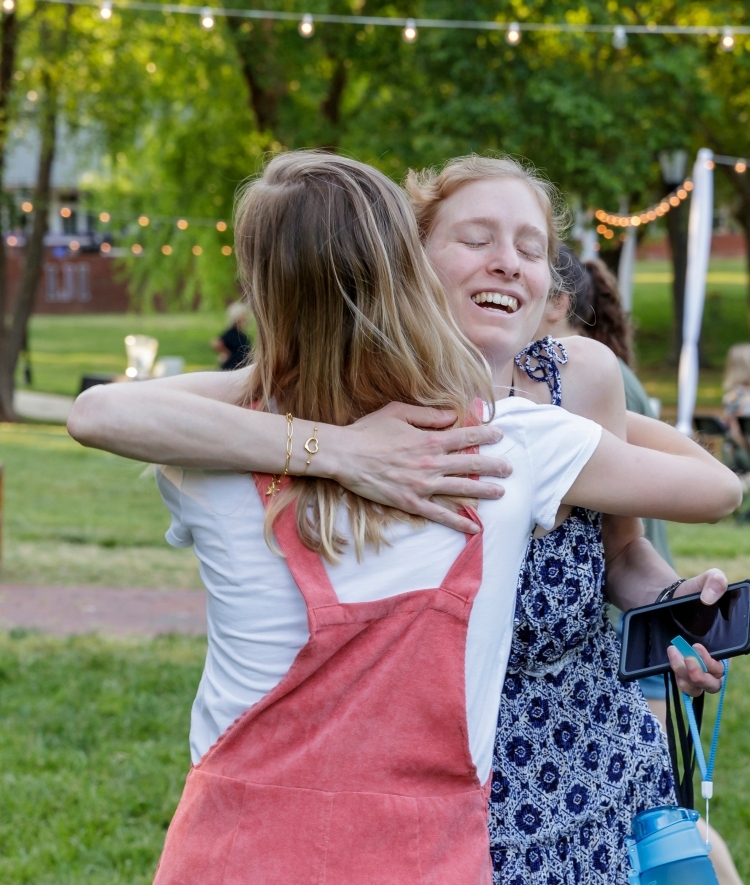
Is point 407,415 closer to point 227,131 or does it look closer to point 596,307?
point 596,307

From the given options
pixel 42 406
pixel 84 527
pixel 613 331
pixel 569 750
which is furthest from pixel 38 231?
pixel 569 750

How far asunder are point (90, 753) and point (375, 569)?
351 centimetres

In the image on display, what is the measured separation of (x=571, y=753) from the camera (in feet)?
6.40

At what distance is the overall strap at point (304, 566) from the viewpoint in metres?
1.42

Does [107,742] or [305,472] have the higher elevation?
[305,472]

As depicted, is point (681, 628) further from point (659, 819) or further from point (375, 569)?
point (375, 569)

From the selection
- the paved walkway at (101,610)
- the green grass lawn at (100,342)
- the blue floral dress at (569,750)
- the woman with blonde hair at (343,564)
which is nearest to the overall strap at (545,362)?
the blue floral dress at (569,750)

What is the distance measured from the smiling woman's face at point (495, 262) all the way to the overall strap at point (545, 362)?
5cm

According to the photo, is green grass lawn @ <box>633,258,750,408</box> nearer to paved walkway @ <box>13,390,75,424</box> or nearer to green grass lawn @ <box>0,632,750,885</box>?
paved walkway @ <box>13,390,75,424</box>

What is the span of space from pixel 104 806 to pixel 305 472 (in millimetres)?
2977

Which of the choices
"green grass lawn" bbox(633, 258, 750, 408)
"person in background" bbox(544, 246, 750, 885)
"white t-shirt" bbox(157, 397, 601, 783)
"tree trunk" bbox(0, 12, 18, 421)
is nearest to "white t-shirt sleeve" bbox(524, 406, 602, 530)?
"white t-shirt" bbox(157, 397, 601, 783)

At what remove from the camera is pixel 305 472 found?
1533mm

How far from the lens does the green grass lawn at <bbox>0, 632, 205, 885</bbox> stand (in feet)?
12.3

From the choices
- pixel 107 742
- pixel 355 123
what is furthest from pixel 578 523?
pixel 355 123
